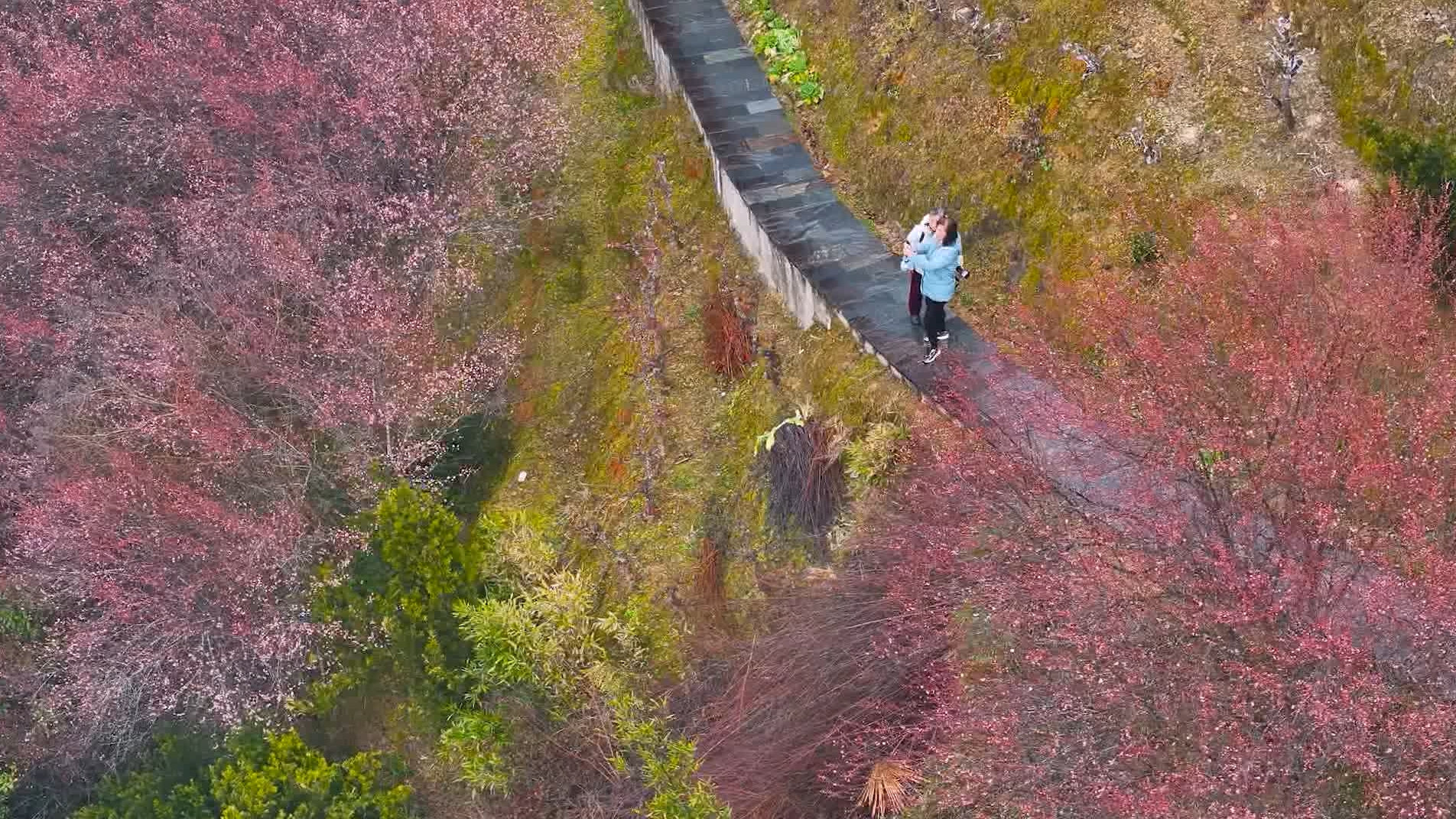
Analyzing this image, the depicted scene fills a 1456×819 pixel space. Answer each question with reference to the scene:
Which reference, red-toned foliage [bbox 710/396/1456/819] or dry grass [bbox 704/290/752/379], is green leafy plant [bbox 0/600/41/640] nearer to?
dry grass [bbox 704/290/752/379]

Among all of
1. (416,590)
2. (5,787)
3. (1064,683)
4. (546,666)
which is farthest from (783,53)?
(5,787)

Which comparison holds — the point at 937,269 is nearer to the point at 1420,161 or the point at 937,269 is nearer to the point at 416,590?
the point at 1420,161

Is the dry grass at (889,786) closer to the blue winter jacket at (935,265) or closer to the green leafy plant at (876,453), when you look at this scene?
the green leafy plant at (876,453)

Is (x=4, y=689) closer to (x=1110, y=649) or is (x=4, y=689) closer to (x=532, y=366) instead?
(x=532, y=366)

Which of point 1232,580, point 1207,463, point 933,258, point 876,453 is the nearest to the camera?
point 1232,580

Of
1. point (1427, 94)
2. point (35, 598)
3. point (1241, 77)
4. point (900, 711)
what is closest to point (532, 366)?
point (35, 598)
